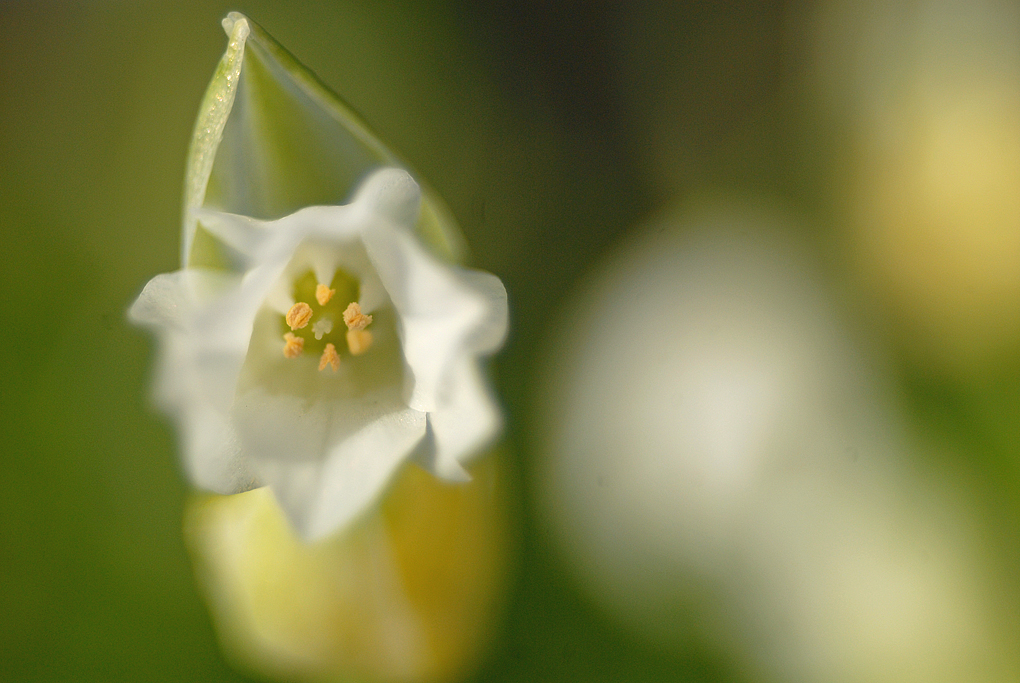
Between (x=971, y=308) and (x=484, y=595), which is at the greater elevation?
(x=971, y=308)

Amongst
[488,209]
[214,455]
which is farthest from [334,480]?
[488,209]

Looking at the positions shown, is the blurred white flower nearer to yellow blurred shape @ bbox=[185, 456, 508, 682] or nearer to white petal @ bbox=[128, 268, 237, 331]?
yellow blurred shape @ bbox=[185, 456, 508, 682]

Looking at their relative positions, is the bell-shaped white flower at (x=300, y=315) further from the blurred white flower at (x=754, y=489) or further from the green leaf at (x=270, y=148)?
the blurred white flower at (x=754, y=489)

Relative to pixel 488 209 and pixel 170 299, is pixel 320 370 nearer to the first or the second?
pixel 170 299

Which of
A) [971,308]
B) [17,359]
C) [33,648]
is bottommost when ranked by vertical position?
[33,648]

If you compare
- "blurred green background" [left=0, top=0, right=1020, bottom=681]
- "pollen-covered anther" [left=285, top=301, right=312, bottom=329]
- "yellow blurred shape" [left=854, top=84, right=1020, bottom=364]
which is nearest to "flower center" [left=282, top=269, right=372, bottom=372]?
"pollen-covered anther" [left=285, top=301, right=312, bottom=329]

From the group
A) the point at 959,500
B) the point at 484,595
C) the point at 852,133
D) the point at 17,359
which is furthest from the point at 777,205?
the point at 17,359

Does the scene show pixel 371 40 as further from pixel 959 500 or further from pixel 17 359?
pixel 959 500
